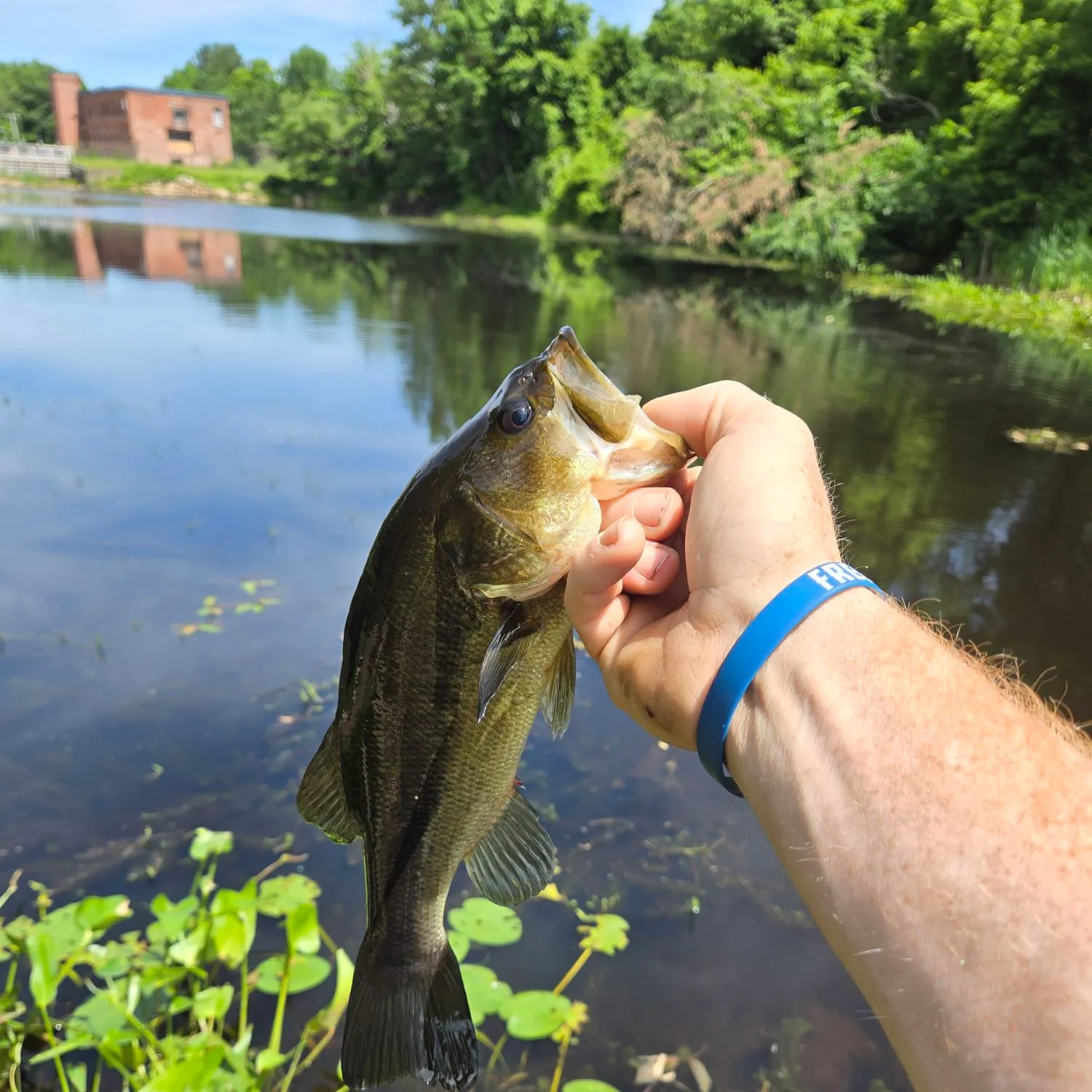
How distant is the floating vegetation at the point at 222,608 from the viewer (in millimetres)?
5527

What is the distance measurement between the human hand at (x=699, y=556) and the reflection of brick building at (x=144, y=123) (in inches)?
4035

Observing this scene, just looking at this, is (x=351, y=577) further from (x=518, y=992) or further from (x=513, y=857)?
(x=513, y=857)

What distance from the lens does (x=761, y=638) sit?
1.82m

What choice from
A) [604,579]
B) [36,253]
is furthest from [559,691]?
[36,253]

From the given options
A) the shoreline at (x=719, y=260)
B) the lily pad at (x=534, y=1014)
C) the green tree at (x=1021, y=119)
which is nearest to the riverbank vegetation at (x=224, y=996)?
the lily pad at (x=534, y=1014)

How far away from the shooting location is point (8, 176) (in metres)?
67.4

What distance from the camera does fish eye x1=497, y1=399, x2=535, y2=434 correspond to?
6.37ft

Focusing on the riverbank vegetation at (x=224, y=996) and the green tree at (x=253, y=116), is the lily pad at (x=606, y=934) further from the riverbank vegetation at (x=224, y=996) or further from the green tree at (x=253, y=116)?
the green tree at (x=253, y=116)

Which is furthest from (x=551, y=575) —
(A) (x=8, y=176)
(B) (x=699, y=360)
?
(A) (x=8, y=176)

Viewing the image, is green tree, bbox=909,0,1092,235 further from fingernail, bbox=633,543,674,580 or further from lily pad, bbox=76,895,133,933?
lily pad, bbox=76,895,133,933

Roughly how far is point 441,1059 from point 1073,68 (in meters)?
29.1

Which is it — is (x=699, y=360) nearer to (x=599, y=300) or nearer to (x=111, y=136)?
(x=599, y=300)

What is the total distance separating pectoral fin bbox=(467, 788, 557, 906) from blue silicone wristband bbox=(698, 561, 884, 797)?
54cm

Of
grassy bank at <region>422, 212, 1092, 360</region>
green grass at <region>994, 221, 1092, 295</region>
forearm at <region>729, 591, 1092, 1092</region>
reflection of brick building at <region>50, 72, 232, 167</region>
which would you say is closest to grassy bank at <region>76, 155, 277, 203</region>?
reflection of brick building at <region>50, 72, 232, 167</region>
